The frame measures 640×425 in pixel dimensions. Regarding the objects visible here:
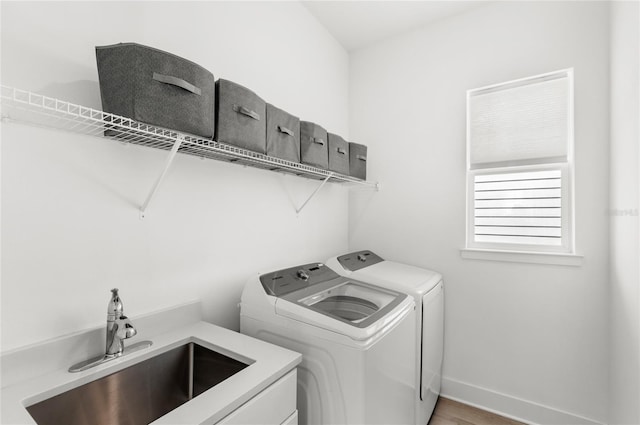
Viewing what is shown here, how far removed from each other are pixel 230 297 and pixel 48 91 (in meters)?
1.25

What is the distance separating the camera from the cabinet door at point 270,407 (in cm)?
95

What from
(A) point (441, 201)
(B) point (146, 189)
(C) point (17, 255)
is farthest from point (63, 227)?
(A) point (441, 201)

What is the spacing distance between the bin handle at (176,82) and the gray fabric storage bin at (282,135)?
18.8 inches

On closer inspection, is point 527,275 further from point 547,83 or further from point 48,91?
point 48,91

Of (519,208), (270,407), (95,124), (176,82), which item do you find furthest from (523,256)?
(95,124)

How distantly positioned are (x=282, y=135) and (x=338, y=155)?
2.23ft

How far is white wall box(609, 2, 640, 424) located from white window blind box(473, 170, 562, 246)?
317 millimetres

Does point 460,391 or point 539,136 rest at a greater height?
point 539,136

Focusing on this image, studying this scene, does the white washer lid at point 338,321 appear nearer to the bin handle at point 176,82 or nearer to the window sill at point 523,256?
the bin handle at point 176,82

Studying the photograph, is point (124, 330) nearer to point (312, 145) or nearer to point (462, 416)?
point (312, 145)

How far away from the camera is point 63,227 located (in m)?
1.11

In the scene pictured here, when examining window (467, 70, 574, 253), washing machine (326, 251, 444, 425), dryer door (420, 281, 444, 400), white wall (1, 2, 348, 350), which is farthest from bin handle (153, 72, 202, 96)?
window (467, 70, 574, 253)

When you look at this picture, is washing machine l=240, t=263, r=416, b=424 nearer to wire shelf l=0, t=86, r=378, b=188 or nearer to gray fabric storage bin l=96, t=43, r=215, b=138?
wire shelf l=0, t=86, r=378, b=188

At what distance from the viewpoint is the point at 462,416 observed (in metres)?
2.26
